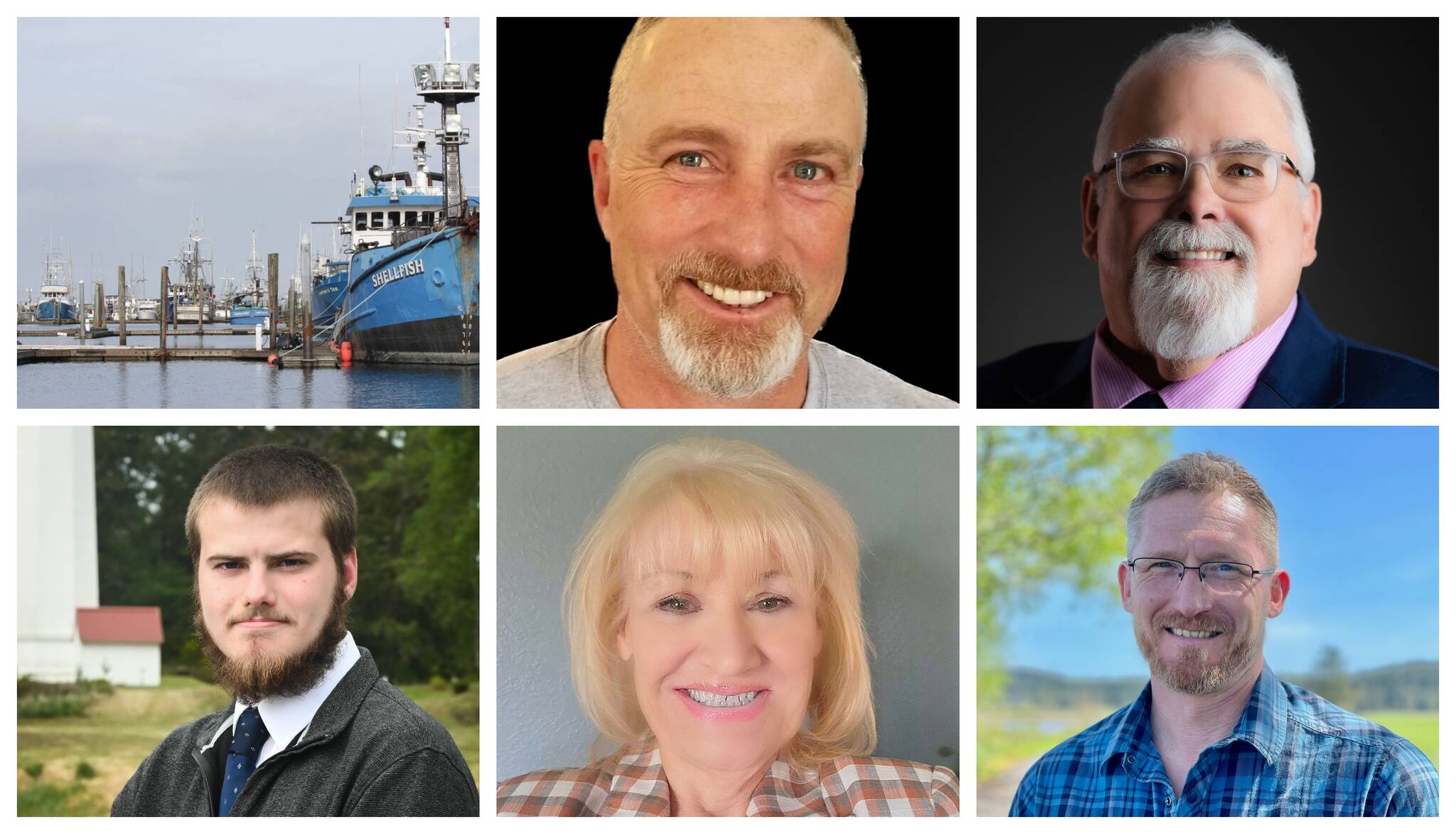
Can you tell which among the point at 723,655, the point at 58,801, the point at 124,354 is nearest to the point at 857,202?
the point at 723,655

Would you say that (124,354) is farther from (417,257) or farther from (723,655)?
(723,655)

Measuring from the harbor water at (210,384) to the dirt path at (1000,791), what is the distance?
5.95 feet

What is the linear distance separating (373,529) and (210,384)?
2.02 feet

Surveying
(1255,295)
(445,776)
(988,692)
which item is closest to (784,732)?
(988,692)

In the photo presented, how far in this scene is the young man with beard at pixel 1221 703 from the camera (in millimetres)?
3768

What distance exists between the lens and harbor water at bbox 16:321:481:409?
3953 mm

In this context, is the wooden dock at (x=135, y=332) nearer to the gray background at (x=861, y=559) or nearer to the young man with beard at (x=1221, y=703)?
the gray background at (x=861, y=559)

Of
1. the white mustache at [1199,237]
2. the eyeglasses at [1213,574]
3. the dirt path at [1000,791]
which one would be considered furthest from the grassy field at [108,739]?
the white mustache at [1199,237]

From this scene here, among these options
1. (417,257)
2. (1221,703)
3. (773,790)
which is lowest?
(773,790)

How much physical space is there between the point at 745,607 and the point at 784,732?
367 millimetres

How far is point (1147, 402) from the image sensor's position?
4.02 m

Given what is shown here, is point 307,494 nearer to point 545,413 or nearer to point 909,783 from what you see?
point 545,413

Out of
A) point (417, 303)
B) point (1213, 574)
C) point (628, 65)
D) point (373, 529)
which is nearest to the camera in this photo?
point (1213, 574)

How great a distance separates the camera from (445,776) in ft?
12.5
